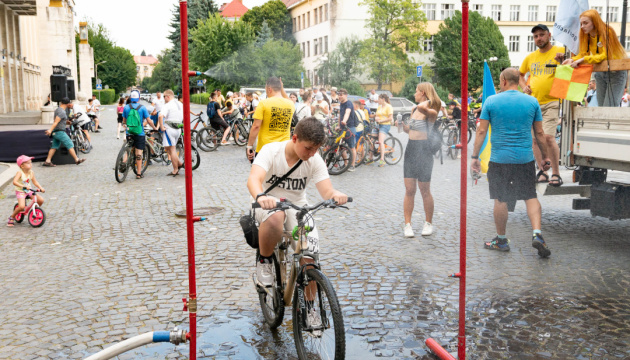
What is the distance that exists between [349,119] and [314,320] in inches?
443

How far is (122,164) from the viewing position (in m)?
13.3

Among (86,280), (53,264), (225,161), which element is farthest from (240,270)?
(225,161)

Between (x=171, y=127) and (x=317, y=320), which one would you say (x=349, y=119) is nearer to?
(x=171, y=127)

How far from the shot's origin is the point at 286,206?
3783 mm

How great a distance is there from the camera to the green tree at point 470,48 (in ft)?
220

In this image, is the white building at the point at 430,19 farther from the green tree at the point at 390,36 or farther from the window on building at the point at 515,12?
the green tree at the point at 390,36

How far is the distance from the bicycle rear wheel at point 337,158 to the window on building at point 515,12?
6669cm

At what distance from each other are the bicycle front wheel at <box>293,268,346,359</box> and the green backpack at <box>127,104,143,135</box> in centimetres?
1047

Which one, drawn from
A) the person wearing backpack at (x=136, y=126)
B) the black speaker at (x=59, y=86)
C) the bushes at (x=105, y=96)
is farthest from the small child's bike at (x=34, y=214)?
the bushes at (x=105, y=96)

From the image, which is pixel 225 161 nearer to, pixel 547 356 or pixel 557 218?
pixel 557 218

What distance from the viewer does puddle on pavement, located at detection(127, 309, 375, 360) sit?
4.20 meters

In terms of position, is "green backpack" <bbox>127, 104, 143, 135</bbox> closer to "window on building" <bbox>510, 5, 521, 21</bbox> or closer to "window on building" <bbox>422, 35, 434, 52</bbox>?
"window on building" <bbox>422, 35, 434, 52</bbox>

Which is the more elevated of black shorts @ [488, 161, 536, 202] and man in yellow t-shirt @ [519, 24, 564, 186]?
man in yellow t-shirt @ [519, 24, 564, 186]

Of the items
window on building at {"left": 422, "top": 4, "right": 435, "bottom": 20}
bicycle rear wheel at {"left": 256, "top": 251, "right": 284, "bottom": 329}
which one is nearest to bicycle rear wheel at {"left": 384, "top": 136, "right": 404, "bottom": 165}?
bicycle rear wheel at {"left": 256, "top": 251, "right": 284, "bottom": 329}
